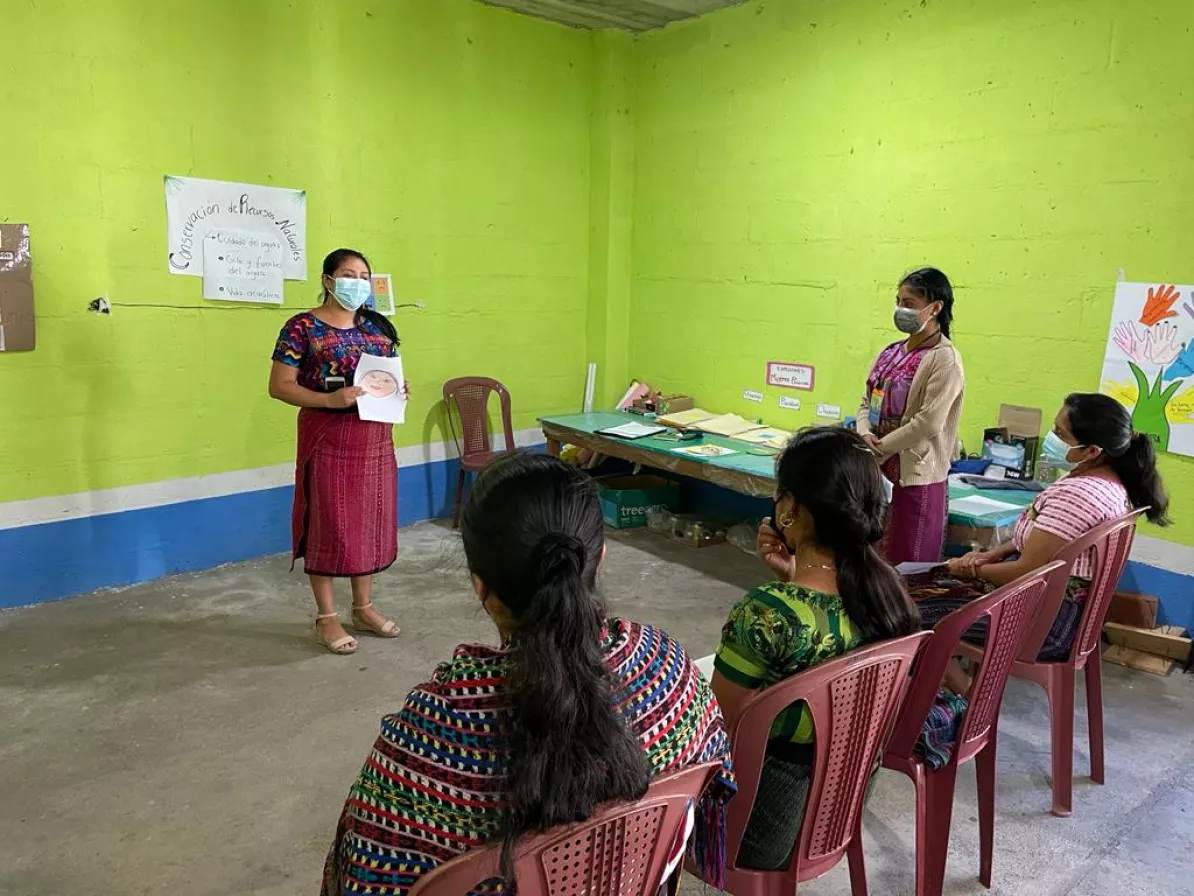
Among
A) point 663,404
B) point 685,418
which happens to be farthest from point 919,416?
point 663,404

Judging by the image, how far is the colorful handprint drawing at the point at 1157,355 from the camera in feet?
11.0

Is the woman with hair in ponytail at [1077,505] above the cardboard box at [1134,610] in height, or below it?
above

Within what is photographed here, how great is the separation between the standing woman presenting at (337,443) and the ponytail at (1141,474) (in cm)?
238

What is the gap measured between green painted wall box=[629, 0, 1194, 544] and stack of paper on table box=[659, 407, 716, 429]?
147 millimetres

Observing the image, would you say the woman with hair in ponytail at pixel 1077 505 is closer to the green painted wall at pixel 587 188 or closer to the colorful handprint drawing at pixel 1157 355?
the colorful handprint drawing at pixel 1157 355

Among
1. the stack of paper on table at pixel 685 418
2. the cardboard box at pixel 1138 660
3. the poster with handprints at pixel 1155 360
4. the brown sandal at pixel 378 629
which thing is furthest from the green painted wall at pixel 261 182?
the cardboard box at pixel 1138 660

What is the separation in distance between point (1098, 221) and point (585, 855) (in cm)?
345

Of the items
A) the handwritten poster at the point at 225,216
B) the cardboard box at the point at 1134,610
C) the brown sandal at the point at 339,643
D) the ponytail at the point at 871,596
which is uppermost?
the handwritten poster at the point at 225,216

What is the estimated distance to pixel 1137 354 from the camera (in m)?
3.47

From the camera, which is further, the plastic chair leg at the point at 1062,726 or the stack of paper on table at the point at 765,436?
the stack of paper on table at the point at 765,436

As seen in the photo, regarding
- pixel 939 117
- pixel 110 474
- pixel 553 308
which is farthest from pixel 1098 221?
pixel 110 474

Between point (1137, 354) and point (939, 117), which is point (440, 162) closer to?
point (939, 117)

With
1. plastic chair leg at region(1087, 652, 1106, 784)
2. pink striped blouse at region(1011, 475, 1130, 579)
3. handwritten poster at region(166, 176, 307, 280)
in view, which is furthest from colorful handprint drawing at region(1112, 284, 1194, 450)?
handwritten poster at region(166, 176, 307, 280)

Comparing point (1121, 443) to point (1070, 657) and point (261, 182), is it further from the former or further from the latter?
point (261, 182)
